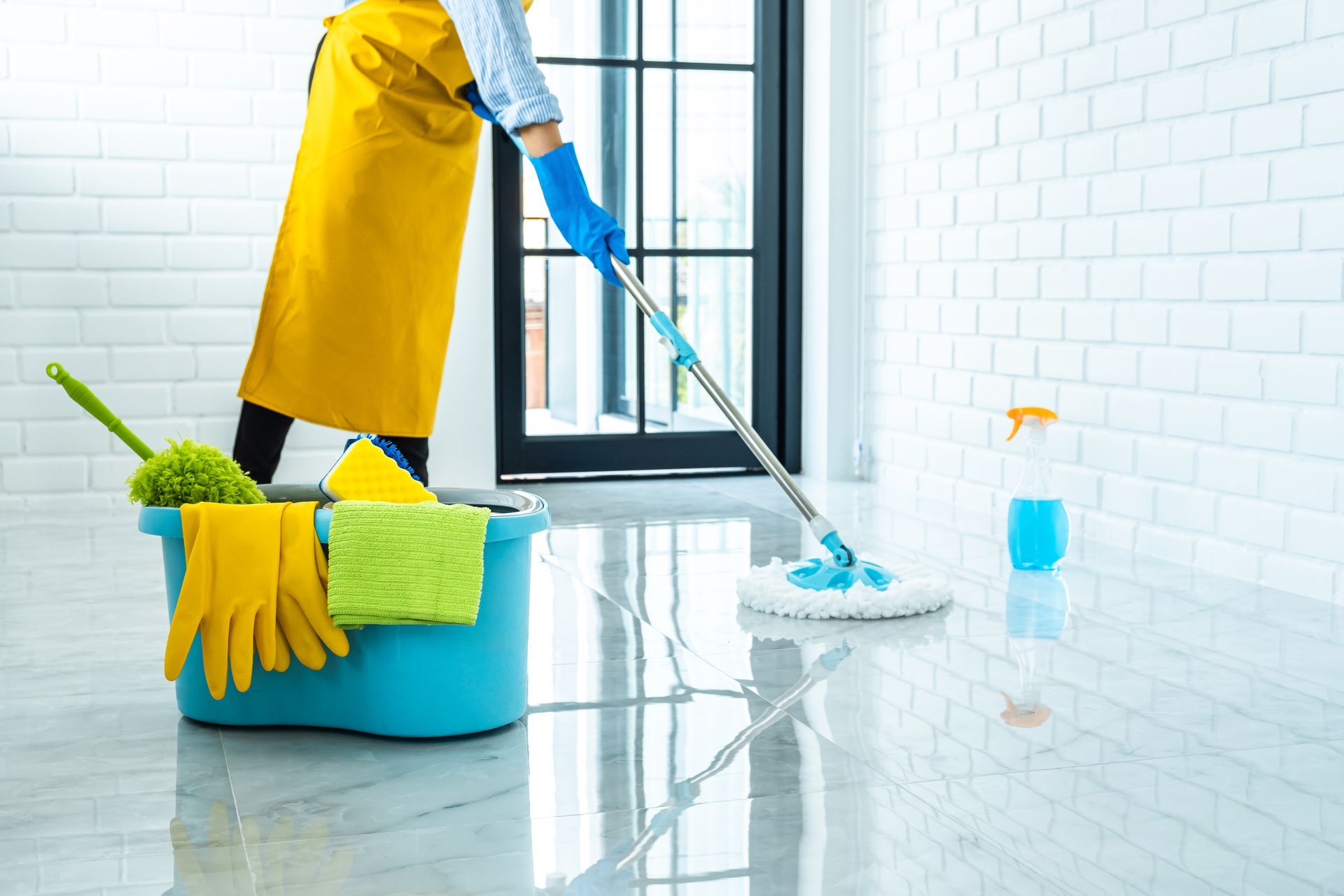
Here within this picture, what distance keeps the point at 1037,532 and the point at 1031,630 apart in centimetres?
47

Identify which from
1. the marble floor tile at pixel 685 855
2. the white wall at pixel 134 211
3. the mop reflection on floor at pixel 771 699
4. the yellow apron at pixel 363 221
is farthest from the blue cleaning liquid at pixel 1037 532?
the white wall at pixel 134 211

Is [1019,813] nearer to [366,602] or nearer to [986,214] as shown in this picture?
[366,602]

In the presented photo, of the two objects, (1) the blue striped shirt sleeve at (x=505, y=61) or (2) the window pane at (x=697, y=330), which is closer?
(1) the blue striped shirt sleeve at (x=505, y=61)

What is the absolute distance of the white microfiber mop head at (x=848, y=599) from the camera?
2.25 m

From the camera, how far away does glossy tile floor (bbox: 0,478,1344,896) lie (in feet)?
4.13

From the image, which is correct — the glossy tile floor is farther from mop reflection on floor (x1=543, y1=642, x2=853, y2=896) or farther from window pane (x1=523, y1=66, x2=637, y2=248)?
window pane (x1=523, y1=66, x2=637, y2=248)

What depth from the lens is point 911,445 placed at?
376cm

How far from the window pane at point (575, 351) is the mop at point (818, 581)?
5.73 ft

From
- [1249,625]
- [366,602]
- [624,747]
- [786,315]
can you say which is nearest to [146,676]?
[366,602]

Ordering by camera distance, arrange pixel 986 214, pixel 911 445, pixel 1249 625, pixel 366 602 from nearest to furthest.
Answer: pixel 366 602 → pixel 1249 625 → pixel 986 214 → pixel 911 445

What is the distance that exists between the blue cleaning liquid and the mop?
0.95 ft

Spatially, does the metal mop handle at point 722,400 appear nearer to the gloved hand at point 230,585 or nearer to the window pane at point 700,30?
the gloved hand at point 230,585

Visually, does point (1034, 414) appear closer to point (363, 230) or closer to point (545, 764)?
point (363, 230)

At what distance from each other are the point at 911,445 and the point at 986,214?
0.68m
